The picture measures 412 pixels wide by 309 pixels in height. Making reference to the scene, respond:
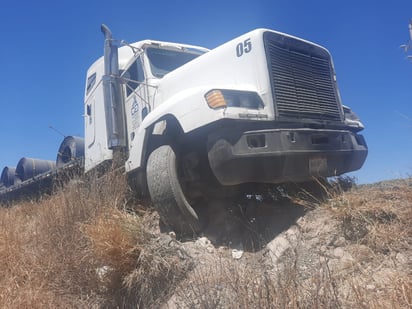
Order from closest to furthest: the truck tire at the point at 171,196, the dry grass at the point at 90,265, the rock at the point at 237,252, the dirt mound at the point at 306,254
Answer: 1. the dirt mound at the point at 306,254
2. the dry grass at the point at 90,265
3. the rock at the point at 237,252
4. the truck tire at the point at 171,196

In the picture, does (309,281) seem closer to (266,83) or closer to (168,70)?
(266,83)

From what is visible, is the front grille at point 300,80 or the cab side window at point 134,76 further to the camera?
the cab side window at point 134,76

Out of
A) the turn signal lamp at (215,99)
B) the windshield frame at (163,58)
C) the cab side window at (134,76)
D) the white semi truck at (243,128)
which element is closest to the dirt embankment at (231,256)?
the white semi truck at (243,128)

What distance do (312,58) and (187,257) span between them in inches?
106

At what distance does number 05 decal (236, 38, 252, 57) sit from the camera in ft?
13.5

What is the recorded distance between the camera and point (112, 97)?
5.67m

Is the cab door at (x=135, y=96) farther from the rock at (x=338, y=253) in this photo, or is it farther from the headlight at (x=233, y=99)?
the rock at (x=338, y=253)

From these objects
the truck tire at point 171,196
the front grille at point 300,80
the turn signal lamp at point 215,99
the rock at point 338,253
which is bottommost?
the rock at point 338,253

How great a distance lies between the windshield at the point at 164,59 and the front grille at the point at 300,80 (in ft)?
6.95

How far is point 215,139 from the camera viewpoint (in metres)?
3.57

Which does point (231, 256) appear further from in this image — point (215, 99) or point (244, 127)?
point (215, 99)

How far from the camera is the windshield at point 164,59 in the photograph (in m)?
5.70

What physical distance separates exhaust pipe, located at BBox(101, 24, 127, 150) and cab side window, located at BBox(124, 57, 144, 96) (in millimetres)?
183

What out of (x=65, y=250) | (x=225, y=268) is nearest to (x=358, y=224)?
(x=225, y=268)
